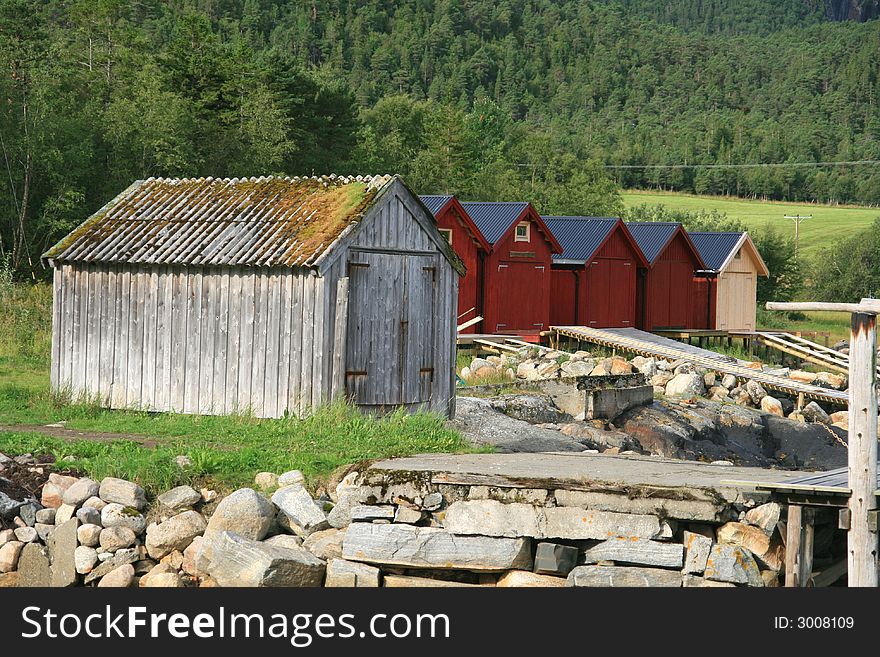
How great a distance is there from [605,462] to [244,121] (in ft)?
121

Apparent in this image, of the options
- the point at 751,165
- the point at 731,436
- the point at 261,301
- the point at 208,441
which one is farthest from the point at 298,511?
the point at 751,165

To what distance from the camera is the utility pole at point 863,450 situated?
1071 cm

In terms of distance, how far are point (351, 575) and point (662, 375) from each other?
20.9m

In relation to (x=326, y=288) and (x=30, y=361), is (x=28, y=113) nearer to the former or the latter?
(x=30, y=361)

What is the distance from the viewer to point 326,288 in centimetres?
1731

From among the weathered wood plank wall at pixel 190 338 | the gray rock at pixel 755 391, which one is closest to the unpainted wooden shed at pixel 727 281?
the gray rock at pixel 755 391

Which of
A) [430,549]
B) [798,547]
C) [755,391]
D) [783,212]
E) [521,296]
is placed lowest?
[430,549]

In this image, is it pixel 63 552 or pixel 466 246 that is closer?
pixel 63 552

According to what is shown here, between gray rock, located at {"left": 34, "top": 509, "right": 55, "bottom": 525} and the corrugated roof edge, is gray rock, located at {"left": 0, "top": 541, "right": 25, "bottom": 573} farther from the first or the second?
the corrugated roof edge

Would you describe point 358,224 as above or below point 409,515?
above

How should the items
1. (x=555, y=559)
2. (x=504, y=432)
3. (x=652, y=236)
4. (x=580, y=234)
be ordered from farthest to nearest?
(x=652, y=236), (x=580, y=234), (x=504, y=432), (x=555, y=559)

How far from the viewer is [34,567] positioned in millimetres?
12398

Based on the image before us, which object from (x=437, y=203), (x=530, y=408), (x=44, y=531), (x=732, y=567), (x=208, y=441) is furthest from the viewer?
(x=437, y=203)

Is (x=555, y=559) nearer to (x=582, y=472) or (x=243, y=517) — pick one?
(x=582, y=472)
